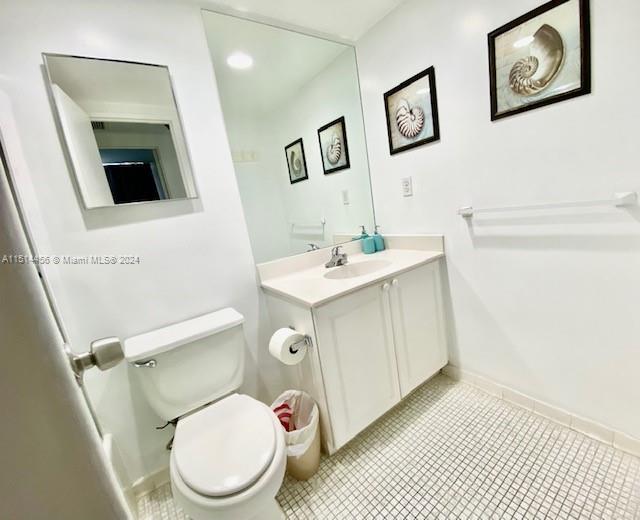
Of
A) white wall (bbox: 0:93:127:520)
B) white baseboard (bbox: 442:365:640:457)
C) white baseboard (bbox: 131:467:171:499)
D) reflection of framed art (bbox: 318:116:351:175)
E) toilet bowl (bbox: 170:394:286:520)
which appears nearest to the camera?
white wall (bbox: 0:93:127:520)

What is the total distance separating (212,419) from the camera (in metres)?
1.09

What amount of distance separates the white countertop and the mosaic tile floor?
85 cm

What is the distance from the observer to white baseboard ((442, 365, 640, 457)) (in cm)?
120

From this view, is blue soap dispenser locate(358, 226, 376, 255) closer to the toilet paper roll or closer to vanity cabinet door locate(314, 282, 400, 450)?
vanity cabinet door locate(314, 282, 400, 450)

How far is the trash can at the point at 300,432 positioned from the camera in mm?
1228

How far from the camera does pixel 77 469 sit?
0.30 metres

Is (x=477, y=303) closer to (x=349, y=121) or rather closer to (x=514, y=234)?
(x=514, y=234)

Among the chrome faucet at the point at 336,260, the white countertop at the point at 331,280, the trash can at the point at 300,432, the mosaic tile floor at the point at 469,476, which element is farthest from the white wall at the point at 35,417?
the chrome faucet at the point at 336,260

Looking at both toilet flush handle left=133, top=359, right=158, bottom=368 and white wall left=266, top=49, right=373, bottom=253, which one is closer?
toilet flush handle left=133, top=359, right=158, bottom=368

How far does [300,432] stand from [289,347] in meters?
0.38

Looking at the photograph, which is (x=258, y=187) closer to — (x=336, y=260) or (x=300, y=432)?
(x=336, y=260)

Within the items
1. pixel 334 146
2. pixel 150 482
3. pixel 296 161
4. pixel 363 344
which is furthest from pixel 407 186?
pixel 150 482

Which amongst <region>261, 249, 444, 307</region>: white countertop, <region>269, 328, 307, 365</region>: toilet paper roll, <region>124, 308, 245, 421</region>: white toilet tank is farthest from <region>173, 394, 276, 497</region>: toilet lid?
<region>261, 249, 444, 307</region>: white countertop

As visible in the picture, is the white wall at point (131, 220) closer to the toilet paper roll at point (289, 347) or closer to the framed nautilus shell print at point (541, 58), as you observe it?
the toilet paper roll at point (289, 347)
